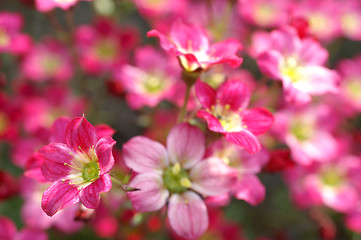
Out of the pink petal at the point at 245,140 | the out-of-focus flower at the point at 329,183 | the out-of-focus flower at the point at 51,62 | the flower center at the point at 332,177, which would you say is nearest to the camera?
the pink petal at the point at 245,140

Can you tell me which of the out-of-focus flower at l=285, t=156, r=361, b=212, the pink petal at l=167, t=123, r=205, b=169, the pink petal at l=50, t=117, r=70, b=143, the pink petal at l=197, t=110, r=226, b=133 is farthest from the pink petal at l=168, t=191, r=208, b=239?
the out-of-focus flower at l=285, t=156, r=361, b=212

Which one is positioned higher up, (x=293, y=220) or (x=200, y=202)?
(x=200, y=202)

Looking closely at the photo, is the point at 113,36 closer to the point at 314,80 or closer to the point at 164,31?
the point at 164,31

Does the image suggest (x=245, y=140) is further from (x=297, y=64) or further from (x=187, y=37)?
(x=297, y=64)

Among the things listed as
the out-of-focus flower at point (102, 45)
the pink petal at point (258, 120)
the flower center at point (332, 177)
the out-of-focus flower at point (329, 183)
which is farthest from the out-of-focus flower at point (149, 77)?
the flower center at point (332, 177)

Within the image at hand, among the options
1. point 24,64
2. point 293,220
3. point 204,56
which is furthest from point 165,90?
point 293,220

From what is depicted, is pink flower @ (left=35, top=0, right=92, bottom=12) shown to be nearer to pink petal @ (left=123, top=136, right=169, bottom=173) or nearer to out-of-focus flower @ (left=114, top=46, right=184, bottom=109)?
out-of-focus flower @ (left=114, top=46, right=184, bottom=109)

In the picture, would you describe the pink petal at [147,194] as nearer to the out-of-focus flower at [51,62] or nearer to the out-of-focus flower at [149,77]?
the out-of-focus flower at [149,77]
